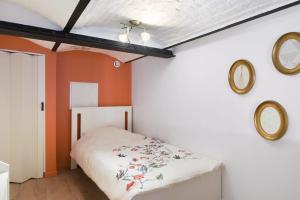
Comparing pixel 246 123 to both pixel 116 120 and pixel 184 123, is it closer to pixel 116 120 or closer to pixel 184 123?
pixel 184 123

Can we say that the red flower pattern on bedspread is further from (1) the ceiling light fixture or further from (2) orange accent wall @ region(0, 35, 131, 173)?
(1) the ceiling light fixture

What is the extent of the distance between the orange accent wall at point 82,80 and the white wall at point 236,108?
1205 millimetres

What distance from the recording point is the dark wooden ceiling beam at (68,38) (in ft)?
6.54

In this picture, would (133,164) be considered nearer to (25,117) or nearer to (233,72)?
(233,72)

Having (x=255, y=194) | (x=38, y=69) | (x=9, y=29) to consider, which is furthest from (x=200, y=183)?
(x=38, y=69)

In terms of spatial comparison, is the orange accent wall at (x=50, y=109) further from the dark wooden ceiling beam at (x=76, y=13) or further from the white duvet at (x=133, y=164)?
the dark wooden ceiling beam at (x=76, y=13)

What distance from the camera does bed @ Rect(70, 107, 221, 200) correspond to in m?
1.73

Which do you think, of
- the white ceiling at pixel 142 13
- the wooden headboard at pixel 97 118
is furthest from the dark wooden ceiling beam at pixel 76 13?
the wooden headboard at pixel 97 118

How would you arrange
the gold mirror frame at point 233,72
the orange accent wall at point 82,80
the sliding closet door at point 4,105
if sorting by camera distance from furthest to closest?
the orange accent wall at point 82,80 < the sliding closet door at point 4,105 < the gold mirror frame at point 233,72

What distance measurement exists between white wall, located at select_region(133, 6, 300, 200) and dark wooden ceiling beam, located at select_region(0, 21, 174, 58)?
0.58m

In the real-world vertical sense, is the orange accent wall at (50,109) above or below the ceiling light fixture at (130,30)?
below

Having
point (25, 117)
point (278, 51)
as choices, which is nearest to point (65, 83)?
point (25, 117)

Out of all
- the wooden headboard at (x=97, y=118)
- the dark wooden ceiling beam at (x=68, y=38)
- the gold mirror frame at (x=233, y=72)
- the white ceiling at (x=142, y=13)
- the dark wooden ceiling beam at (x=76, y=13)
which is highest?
the white ceiling at (x=142, y=13)

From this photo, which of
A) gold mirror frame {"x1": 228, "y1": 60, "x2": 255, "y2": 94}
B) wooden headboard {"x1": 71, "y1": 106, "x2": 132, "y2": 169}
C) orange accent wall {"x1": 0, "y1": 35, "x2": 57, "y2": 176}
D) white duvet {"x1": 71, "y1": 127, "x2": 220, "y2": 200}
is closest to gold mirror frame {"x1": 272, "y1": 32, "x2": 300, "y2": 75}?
gold mirror frame {"x1": 228, "y1": 60, "x2": 255, "y2": 94}
